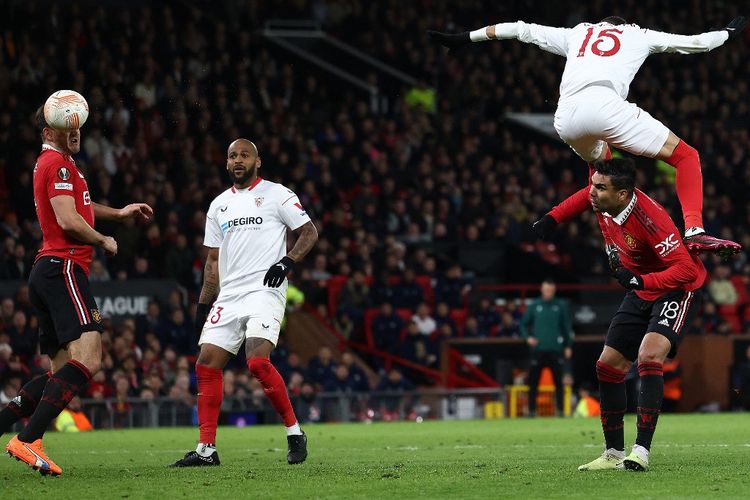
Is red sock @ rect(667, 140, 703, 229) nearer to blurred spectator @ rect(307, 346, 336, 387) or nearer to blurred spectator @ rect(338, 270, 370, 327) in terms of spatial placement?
blurred spectator @ rect(307, 346, 336, 387)

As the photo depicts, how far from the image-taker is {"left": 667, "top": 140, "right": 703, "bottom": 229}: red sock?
9500mm

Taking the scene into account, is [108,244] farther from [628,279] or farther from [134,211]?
[628,279]

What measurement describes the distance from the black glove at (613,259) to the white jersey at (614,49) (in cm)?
107

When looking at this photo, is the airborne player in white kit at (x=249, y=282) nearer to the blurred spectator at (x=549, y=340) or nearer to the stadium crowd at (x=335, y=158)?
the stadium crowd at (x=335, y=158)

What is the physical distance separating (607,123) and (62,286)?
382 cm

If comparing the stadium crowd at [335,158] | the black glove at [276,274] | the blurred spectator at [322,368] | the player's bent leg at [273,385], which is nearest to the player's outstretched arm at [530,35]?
the black glove at [276,274]

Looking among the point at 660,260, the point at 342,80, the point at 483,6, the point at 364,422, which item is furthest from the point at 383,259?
the point at 660,260

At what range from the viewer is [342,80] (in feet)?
101

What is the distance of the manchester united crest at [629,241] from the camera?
9.46 meters

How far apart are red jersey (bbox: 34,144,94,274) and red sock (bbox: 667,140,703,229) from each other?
406 centimetres

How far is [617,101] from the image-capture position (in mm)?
9445

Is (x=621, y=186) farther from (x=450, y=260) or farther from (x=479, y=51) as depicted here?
(x=479, y=51)

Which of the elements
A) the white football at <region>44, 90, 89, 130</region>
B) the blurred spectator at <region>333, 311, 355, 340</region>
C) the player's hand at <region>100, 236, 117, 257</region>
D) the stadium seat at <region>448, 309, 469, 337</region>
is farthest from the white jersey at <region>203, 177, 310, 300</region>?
the stadium seat at <region>448, 309, 469, 337</region>

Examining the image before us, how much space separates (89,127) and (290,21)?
9.73 m
